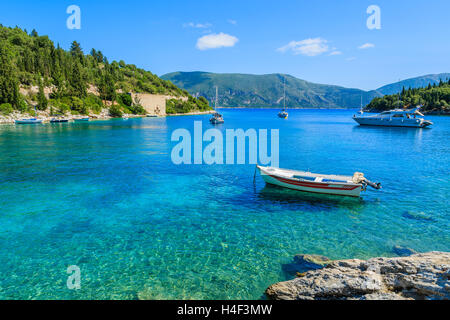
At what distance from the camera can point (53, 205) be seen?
23.8 meters

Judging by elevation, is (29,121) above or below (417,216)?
above

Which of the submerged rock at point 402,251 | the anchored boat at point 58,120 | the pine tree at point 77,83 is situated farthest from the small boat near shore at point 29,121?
the submerged rock at point 402,251

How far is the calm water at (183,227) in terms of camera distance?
1352 centimetres

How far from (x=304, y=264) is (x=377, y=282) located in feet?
17.5

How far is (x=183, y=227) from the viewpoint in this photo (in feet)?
64.7

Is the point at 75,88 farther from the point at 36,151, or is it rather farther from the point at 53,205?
the point at 53,205

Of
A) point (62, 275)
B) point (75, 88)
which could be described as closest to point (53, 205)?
point (62, 275)

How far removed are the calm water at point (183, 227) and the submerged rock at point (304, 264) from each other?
57 centimetres

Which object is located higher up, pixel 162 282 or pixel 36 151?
pixel 36 151

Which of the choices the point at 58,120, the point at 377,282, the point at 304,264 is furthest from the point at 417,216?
the point at 58,120

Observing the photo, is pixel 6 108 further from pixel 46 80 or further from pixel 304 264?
pixel 304 264

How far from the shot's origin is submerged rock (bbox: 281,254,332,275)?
14.3 metres

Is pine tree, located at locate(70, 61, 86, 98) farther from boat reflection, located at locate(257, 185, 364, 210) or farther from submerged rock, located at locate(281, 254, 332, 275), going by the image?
submerged rock, located at locate(281, 254, 332, 275)
